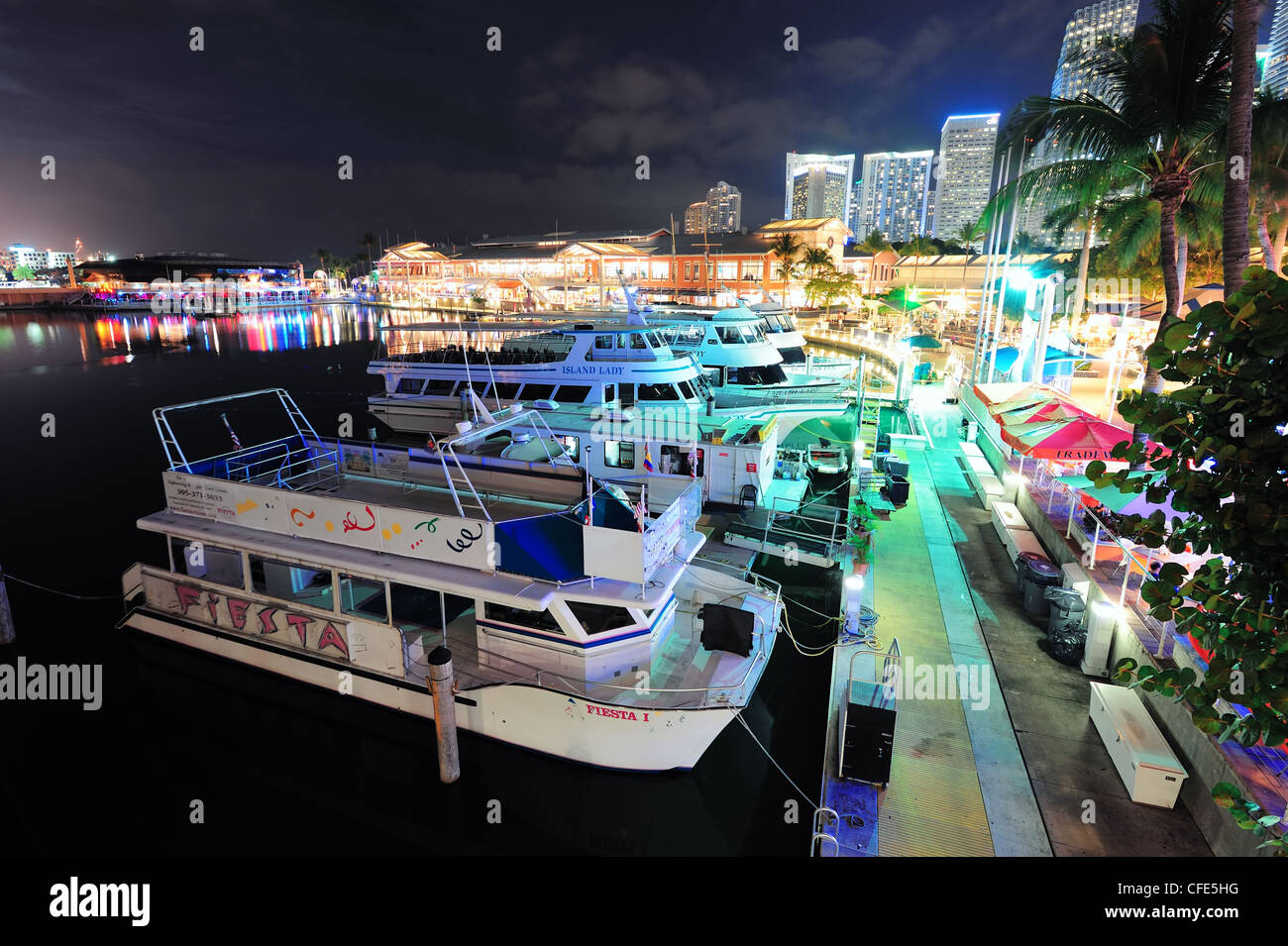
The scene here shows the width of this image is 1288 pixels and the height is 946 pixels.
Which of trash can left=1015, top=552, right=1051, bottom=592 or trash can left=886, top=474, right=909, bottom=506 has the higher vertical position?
trash can left=886, top=474, right=909, bottom=506

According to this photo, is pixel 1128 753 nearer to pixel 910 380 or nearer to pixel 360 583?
pixel 360 583

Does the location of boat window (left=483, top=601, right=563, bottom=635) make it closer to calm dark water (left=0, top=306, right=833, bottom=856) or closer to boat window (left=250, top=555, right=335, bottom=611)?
calm dark water (left=0, top=306, right=833, bottom=856)

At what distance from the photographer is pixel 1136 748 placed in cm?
788

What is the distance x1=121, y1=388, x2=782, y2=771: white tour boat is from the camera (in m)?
9.52

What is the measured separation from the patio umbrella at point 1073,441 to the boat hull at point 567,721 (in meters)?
8.35

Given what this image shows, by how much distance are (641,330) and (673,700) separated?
1611 cm

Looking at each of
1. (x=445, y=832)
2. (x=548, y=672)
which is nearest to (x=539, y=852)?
(x=445, y=832)

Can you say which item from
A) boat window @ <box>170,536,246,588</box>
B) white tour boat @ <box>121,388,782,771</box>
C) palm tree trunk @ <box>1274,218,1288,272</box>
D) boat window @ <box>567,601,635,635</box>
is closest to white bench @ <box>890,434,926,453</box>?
palm tree trunk @ <box>1274,218,1288,272</box>

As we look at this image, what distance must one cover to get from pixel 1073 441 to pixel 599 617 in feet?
32.4

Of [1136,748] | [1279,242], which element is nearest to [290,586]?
[1136,748]

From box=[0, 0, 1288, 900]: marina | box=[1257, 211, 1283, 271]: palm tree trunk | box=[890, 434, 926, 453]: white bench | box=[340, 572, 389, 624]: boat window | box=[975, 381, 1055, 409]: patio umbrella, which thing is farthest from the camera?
box=[890, 434, 926, 453]: white bench

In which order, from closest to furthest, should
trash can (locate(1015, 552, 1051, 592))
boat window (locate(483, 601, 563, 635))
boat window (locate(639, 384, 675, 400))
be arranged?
boat window (locate(483, 601, 563, 635))
trash can (locate(1015, 552, 1051, 592))
boat window (locate(639, 384, 675, 400))

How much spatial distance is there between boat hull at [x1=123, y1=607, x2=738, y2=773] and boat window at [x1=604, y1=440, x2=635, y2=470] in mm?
10937

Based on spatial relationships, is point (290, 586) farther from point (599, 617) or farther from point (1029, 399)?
point (1029, 399)
